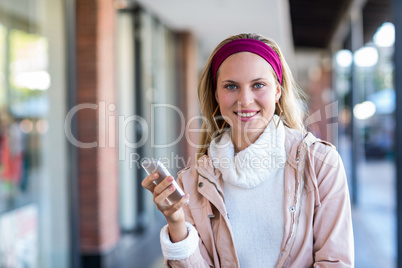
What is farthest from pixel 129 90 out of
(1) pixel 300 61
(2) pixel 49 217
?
(1) pixel 300 61

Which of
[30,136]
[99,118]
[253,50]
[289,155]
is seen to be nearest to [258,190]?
[289,155]

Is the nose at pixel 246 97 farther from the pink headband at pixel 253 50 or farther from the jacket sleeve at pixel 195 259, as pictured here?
the jacket sleeve at pixel 195 259

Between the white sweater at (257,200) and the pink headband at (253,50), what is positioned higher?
the pink headband at (253,50)

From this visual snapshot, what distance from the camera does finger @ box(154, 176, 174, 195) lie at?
120 cm

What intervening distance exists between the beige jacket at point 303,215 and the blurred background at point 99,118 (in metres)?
0.39

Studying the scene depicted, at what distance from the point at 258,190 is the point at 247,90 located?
0.32 meters

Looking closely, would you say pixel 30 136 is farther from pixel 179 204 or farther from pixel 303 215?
pixel 303 215

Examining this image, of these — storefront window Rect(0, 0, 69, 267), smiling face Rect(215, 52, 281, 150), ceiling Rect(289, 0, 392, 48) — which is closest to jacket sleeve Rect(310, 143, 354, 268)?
smiling face Rect(215, 52, 281, 150)

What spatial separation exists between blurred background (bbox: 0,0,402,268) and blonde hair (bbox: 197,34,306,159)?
0.61 feet

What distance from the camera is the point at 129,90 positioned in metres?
5.80

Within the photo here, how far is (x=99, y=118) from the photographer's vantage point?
4.14 m

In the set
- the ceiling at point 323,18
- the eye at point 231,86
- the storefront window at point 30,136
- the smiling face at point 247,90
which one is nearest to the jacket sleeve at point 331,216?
the smiling face at point 247,90

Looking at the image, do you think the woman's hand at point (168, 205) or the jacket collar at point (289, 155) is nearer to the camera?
the woman's hand at point (168, 205)

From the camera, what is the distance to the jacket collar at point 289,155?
135 centimetres
